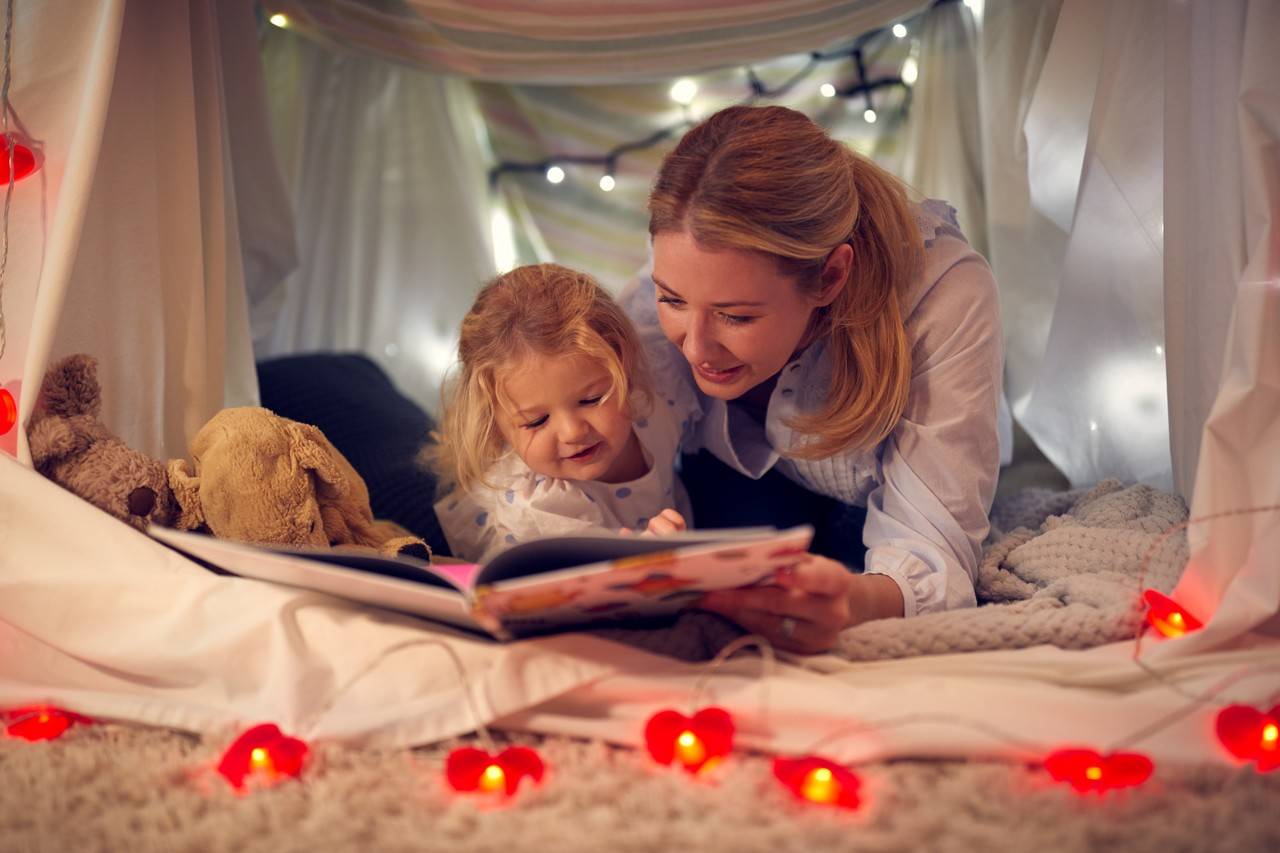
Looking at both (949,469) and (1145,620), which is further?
(949,469)

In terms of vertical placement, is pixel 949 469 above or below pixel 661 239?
below

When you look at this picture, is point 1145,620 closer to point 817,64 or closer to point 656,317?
point 656,317

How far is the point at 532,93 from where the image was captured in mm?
1990

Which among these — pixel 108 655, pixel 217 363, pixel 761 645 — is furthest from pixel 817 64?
pixel 108 655

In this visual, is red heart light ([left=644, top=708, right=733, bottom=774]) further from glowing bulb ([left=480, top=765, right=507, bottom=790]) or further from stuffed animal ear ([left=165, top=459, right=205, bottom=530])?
stuffed animal ear ([left=165, top=459, right=205, bottom=530])

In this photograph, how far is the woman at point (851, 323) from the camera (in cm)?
109

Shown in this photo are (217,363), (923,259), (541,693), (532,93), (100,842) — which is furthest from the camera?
(532,93)

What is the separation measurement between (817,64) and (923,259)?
77cm

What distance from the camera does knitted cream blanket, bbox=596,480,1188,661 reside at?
3.22 ft

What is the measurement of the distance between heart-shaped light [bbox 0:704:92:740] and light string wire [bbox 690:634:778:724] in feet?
1.93

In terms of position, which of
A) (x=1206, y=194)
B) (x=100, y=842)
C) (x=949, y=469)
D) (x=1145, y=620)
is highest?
(x=1206, y=194)

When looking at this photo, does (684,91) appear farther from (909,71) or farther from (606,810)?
(606,810)

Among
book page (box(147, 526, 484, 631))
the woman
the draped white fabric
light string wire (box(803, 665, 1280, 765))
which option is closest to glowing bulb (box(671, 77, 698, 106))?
the draped white fabric

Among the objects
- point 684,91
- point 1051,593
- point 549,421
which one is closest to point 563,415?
point 549,421
